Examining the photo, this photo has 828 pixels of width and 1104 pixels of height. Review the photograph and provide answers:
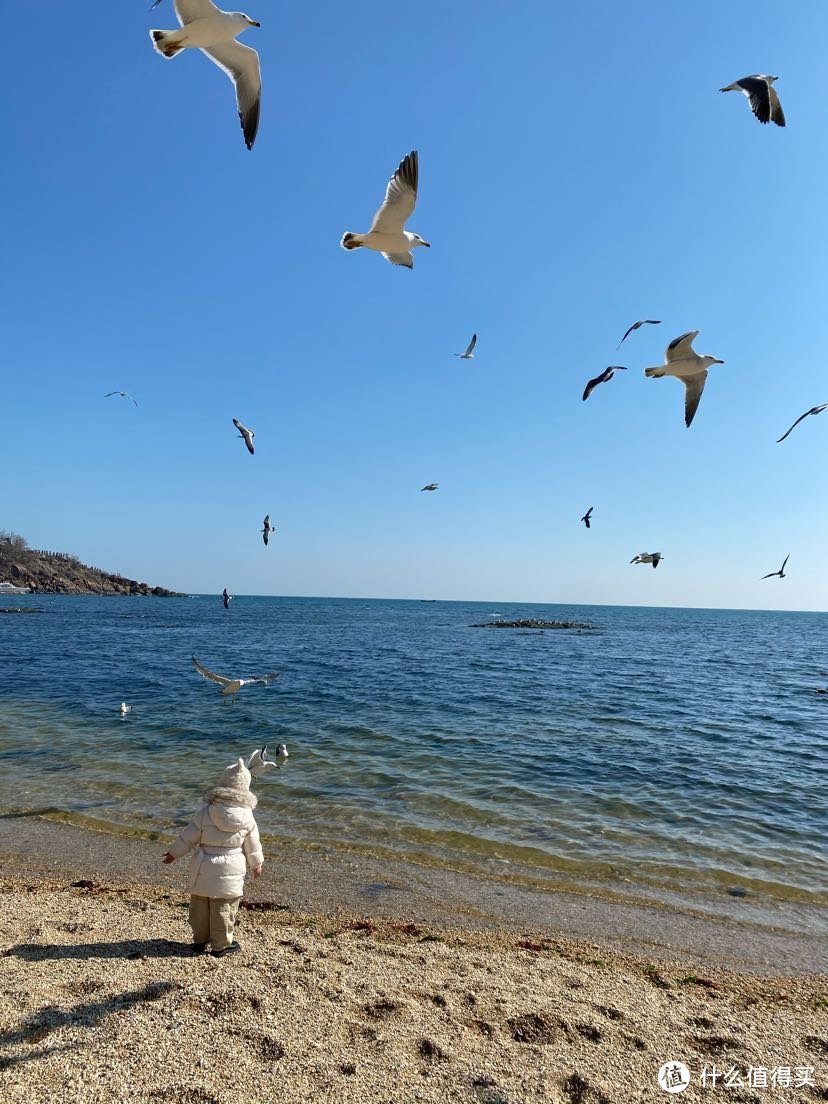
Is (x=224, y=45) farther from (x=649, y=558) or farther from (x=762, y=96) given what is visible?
(x=649, y=558)

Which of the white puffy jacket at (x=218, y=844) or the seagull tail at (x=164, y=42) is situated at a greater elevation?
the seagull tail at (x=164, y=42)

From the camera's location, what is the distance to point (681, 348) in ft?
29.9

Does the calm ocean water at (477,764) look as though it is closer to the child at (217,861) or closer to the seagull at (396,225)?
the child at (217,861)

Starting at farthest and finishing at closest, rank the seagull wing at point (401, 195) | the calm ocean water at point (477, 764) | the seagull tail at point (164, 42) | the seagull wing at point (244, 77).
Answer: the calm ocean water at point (477, 764)
the seagull wing at point (401, 195)
the seagull wing at point (244, 77)
the seagull tail at point (164, 42)

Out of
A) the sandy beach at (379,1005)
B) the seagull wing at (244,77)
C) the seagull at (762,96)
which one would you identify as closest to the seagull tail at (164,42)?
the seagull wing at (244,77)

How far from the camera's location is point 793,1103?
3990mm

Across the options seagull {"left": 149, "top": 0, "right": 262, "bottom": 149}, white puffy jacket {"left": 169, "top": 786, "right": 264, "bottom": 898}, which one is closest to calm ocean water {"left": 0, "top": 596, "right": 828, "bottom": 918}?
white puffy jacket {"left": 169, "top": 786, "right": 264, "bottom": 898}

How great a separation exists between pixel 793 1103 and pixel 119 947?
500cm

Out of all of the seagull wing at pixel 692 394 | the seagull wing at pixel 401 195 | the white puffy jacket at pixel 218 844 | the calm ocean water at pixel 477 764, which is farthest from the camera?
the seagull wing at pixel 692 394

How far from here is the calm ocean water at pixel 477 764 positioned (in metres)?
8.72

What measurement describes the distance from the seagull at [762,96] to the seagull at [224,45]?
17.2 feet

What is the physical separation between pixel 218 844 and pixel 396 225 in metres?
7.19

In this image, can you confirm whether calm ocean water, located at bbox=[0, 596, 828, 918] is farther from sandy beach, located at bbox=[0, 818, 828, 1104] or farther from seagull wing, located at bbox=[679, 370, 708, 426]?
seagull wing, located at bbox=[679, 370, 708, 426]

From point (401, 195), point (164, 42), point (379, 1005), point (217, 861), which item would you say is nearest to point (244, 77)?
point (164, 42)
